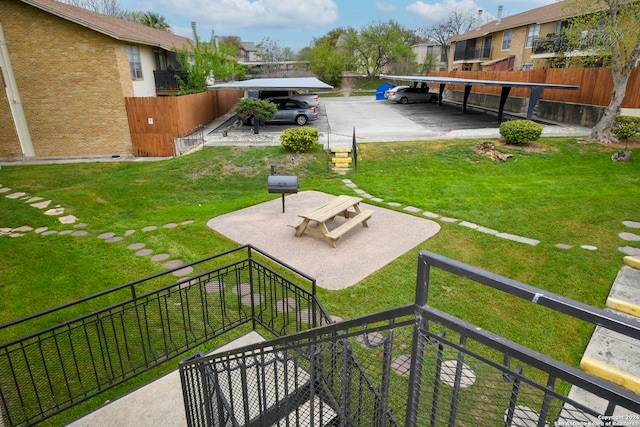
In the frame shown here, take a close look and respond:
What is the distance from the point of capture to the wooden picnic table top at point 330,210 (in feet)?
25.4

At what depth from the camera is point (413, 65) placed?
56.5m

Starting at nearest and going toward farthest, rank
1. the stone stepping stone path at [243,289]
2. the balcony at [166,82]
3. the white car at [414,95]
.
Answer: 1. the stone stepping stone path at [243,289]
2. the balcony at [166,82]
3. the white car at [414,95]

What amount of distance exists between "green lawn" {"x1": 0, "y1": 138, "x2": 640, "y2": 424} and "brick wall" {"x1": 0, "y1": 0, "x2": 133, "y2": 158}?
1.99 metres

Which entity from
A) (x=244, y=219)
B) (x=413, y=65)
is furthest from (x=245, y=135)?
(x=413, y=65)

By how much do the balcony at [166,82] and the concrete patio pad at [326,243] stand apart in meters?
14.0

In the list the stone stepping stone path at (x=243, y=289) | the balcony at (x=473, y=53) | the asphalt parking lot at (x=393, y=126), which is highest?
the balcony at (x=473, y=53)

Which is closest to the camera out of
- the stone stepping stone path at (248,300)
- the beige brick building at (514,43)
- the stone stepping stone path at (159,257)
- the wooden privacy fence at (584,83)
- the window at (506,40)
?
the stone stepping stone path at (248,300)

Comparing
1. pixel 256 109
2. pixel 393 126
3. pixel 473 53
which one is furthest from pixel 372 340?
pixel 473 53

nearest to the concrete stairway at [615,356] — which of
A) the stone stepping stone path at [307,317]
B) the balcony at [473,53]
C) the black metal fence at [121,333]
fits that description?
the black metal fence at [121,333]

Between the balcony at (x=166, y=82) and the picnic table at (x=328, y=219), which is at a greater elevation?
the balcony at (x=166, y=82)

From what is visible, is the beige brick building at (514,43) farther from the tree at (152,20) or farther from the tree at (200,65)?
the tree at (152,20)

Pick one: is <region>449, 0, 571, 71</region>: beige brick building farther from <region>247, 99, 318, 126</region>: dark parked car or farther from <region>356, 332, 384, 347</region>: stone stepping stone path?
<region>356, 332, 384, 347</region>: stone stepping stone path

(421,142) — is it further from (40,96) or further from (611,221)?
(40,96)

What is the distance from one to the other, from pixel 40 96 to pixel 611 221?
64.5 feet
